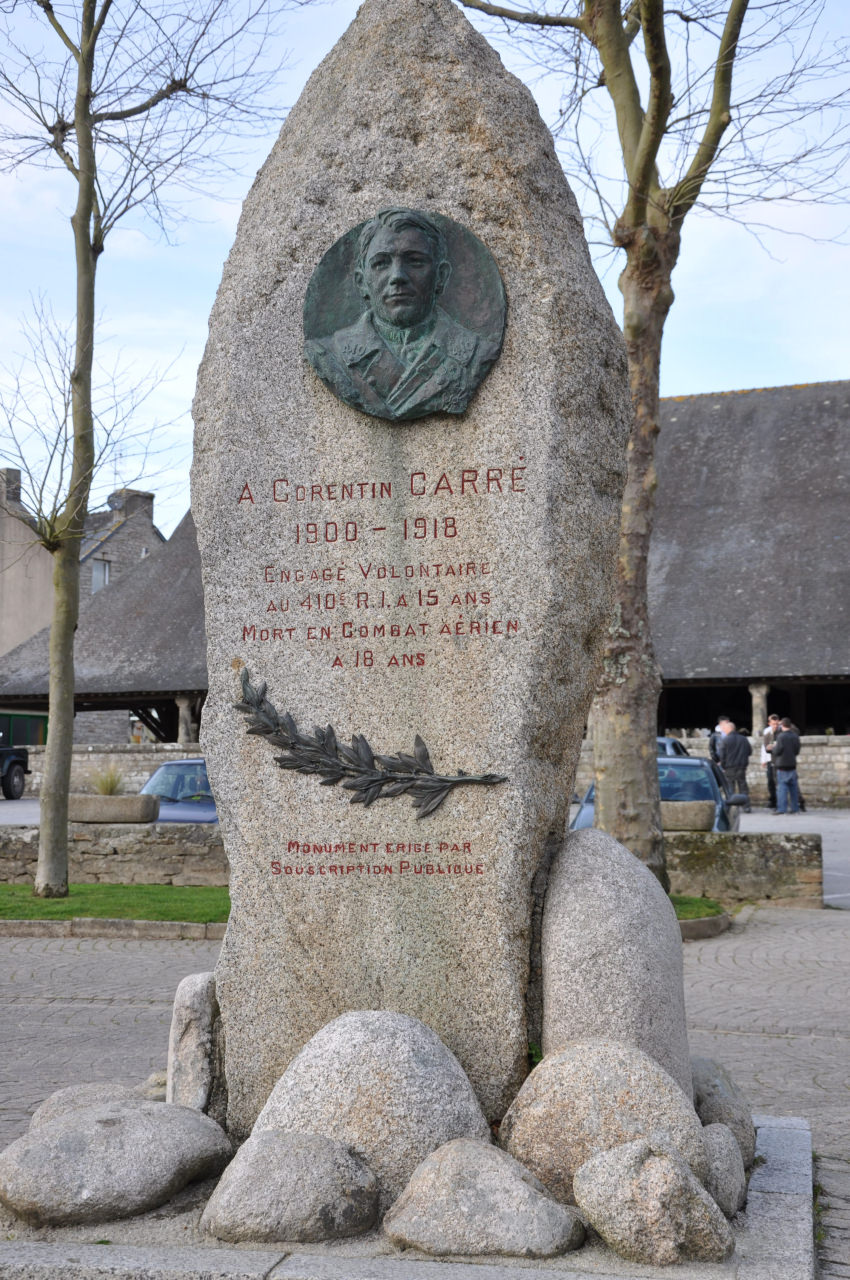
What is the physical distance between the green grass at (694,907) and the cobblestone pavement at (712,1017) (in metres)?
0.25

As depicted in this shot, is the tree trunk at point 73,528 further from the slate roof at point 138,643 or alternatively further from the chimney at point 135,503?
the chimney at point 135,503

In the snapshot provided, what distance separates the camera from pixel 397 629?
4.73m

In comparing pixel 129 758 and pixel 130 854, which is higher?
pixel 129 758

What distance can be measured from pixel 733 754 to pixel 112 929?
53.1 feet

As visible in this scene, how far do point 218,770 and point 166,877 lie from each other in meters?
10.00

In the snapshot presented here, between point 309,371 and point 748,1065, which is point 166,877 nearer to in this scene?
point 748,1065

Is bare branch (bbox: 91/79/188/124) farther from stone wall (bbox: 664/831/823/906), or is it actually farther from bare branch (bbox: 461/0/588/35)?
stone wall (bbox: 664/831/823/906)

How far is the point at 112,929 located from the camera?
11.5 m

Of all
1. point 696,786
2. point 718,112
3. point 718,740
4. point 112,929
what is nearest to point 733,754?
point 718,740

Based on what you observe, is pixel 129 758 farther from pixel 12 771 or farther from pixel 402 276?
pixel 402 276

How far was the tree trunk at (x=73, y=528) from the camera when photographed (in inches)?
499

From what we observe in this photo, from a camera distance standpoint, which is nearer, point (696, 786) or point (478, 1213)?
point (478, 1213)

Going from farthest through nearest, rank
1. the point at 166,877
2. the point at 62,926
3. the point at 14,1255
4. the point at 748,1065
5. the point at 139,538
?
1. the point at 139,538
2. the point at 166,877
3. the point at 62,926
4. the point at 748,1065
5. the point at 14,1255

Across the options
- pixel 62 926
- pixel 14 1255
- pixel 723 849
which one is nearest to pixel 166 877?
pixel 62 926
